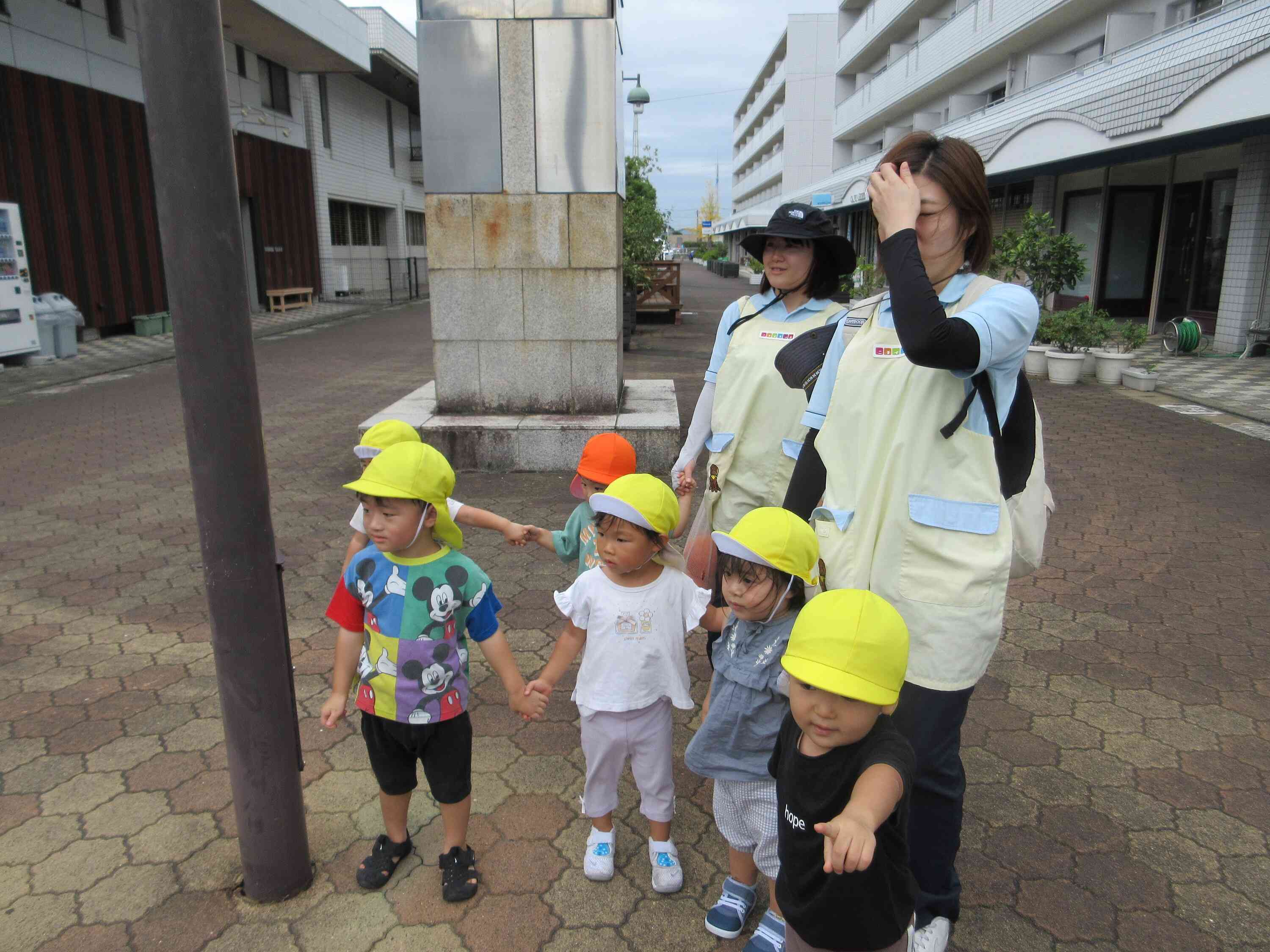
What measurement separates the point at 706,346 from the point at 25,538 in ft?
40.3

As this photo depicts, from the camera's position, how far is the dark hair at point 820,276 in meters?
3.04

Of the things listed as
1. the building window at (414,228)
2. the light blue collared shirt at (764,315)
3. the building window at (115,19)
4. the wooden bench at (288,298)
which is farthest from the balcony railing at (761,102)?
the light blue collared shirt at (764,315)

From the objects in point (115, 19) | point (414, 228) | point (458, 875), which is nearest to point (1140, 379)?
point (458, 875)

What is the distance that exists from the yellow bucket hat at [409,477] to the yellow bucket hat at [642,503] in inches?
16.4

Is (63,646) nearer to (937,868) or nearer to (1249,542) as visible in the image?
(937,868)

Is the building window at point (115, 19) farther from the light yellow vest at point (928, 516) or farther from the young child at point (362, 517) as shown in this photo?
Result: the light yellow vest at point (928, 516)

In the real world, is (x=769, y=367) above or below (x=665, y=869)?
above

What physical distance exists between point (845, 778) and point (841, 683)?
238 millimetres

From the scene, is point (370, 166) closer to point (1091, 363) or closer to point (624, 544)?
point (1091, 363)

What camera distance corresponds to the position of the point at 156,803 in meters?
3.11

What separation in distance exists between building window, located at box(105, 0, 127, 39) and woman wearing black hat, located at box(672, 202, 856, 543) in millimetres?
18541

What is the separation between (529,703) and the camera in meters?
2.55

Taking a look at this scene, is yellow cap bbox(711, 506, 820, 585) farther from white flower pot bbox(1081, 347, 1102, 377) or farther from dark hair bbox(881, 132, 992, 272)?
white flower pot bbox(1081, 347, 1102, 377)

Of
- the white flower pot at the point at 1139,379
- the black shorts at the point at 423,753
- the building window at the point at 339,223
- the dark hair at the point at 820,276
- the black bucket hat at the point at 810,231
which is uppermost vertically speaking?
the building window at the point at 339,223
